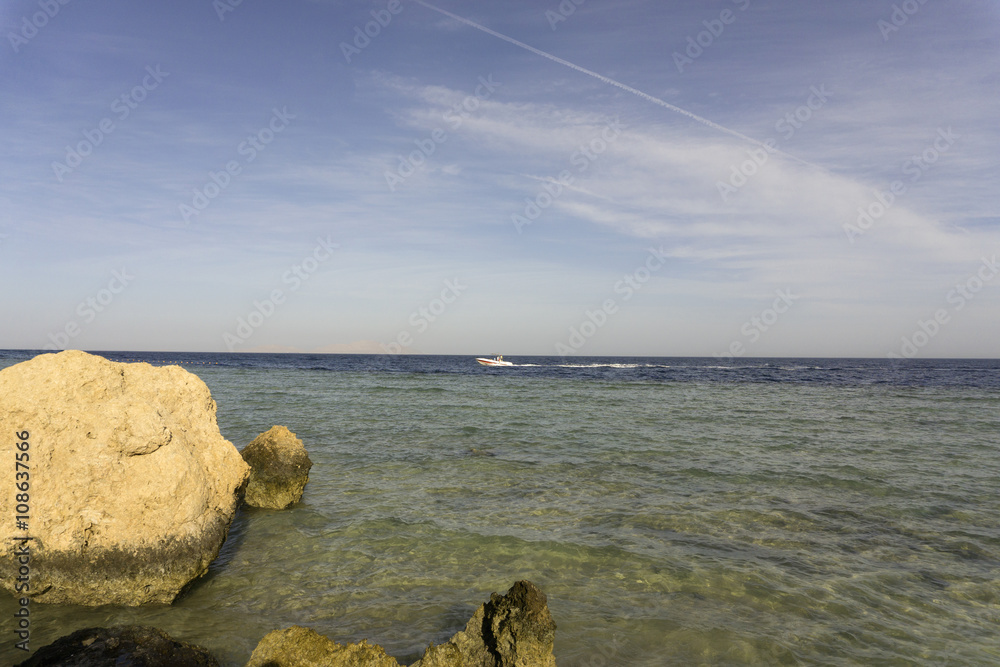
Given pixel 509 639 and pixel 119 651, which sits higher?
pixel 509 639

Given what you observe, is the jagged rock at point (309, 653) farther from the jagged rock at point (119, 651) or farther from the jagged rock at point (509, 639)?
the jagged rock at point (119, 651)

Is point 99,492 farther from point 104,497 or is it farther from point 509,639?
point 509,639

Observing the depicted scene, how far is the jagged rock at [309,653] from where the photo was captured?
4121 millimetres

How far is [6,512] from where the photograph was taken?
5633 millimetres

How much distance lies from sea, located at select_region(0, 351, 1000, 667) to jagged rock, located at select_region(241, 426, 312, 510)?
0.34 meters

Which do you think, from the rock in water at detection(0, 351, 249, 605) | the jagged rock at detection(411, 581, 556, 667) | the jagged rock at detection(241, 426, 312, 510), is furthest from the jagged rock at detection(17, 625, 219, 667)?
the jagged rock at detection(241, 426, 312, 510)

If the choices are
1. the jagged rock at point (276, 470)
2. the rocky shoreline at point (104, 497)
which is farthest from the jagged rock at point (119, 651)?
the jagged rock at point (276, 470)

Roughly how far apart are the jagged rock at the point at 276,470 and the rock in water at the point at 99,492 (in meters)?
2.83

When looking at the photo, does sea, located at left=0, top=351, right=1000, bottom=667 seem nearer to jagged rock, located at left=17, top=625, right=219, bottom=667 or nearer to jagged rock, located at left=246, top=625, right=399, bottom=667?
jagged rock, located at left=17, top=625, right=219, bottom=667

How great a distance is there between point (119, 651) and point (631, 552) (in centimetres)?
607

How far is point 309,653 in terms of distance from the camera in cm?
413

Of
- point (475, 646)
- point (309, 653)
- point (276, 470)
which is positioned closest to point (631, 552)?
point (475, 646)

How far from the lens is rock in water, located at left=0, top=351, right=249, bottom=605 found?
18.5 ft

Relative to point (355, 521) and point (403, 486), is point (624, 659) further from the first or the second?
point (403, 486)
